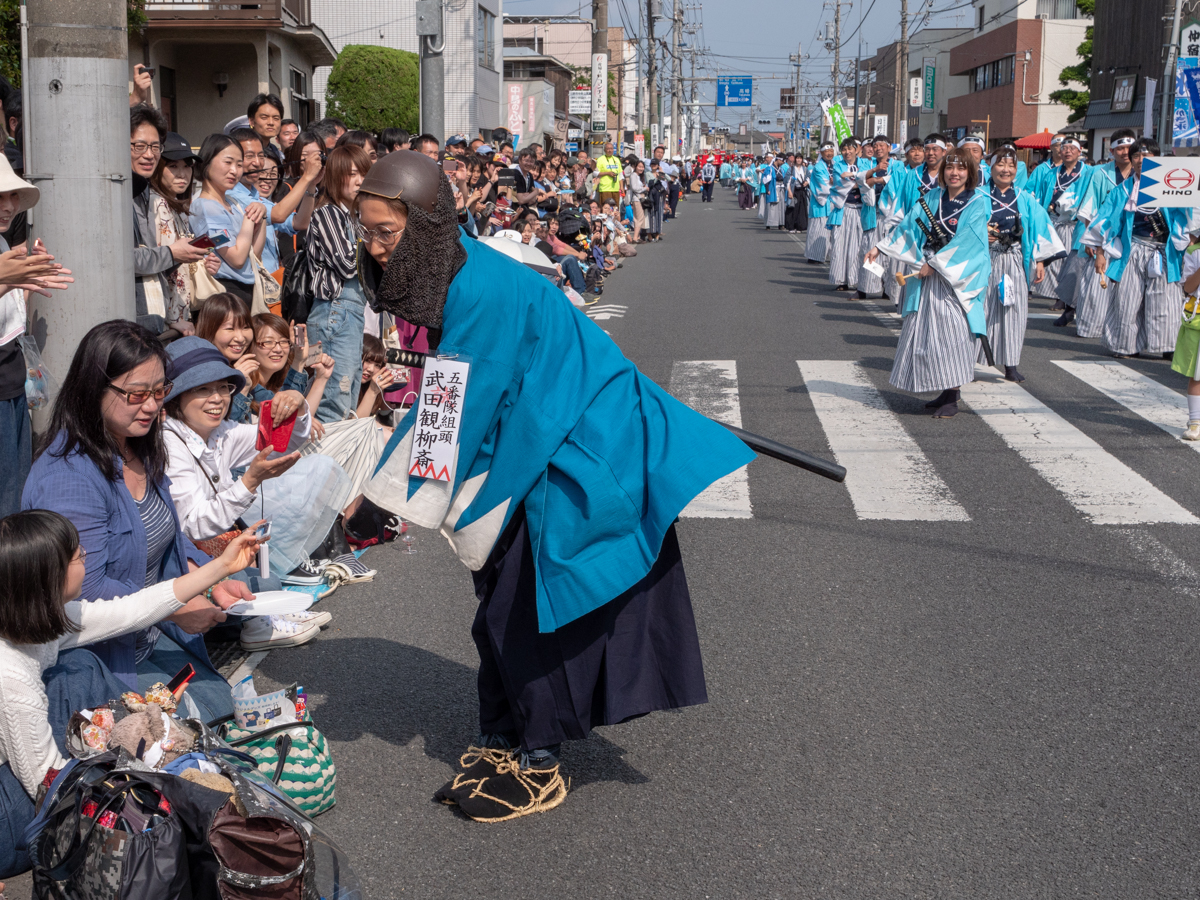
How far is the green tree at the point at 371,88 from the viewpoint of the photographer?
30844 mm

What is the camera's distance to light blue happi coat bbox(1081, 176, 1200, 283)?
37.1ft

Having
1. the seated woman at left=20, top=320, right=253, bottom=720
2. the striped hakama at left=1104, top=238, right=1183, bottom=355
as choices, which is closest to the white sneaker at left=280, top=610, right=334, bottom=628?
the seated woman at left=20, top=320, right=253, bottom=720

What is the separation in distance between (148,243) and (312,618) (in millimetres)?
2393

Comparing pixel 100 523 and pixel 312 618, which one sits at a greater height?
pixel 100 523

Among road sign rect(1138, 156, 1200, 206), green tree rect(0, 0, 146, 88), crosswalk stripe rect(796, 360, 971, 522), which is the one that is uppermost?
green tree rect(0, 0, 146, 88)

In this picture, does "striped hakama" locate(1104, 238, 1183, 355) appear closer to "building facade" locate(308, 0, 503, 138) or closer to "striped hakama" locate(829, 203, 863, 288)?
"striped hakama" locate(829, 203, 863, 288)

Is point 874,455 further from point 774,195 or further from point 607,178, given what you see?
point 774,195

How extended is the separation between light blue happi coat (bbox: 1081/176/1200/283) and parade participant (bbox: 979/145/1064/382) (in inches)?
70.1

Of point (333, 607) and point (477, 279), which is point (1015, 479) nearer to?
point (333, 607)

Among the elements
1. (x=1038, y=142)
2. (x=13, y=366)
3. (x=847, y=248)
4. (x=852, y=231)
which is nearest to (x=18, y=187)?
(x=13, y=366)

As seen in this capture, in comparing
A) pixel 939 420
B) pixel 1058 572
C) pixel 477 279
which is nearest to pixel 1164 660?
pixel 1058 572

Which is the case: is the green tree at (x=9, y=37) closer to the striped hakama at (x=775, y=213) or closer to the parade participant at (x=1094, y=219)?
the parade participant at (x=1094, y=219)

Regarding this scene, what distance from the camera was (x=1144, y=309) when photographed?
11539 millimetres

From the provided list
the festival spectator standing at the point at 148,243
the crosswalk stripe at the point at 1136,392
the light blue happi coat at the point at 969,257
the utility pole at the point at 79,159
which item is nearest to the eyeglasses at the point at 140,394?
the utility pole at the point at 79,159
